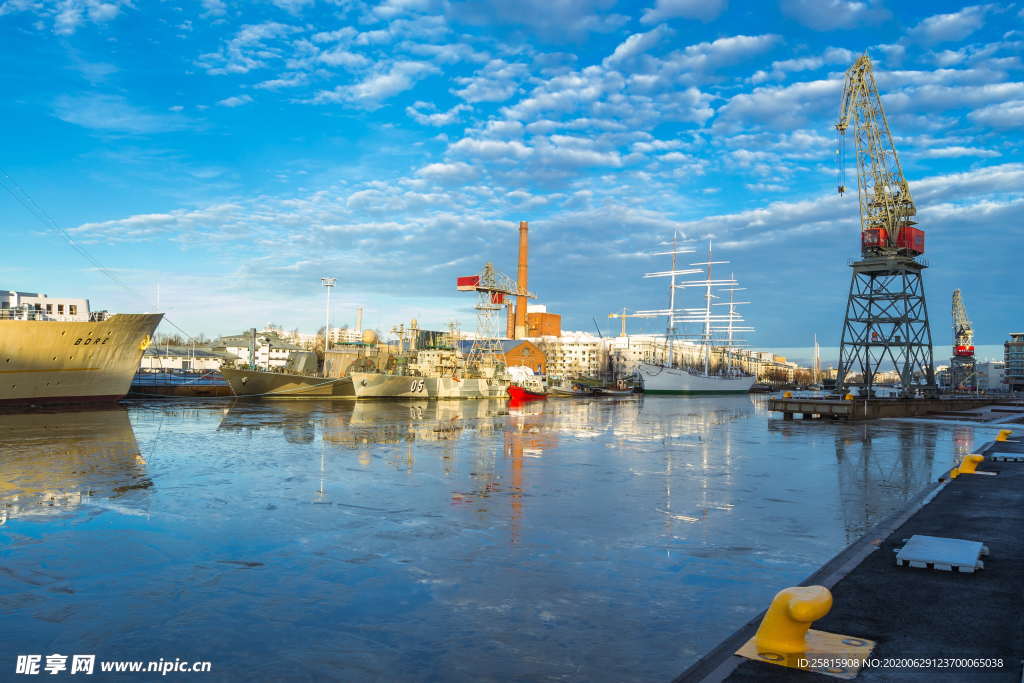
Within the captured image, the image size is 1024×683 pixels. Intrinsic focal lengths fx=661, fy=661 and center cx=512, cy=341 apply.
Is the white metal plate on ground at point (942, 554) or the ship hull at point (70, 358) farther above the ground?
the ship hull at point (70, 358)

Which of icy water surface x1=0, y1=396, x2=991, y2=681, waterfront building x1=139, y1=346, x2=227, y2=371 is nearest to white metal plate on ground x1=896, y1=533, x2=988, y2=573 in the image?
icy water surface x1=0, y1=396, x2=991, y2=681

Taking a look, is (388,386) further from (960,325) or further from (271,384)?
(960,325)

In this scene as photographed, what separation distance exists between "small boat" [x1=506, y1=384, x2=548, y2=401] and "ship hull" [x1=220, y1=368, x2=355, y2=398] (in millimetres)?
18990

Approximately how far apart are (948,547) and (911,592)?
2059mm

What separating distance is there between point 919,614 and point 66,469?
1835 cm

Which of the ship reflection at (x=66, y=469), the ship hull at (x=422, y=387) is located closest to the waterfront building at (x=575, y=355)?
the ship hull at (x=422, y=387)

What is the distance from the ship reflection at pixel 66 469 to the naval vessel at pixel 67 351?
836 centimetres

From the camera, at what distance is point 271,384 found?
62.1 metres

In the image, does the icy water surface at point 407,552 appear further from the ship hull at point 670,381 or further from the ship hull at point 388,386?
the ship hull at point 670,381

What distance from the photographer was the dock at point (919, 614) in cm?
528

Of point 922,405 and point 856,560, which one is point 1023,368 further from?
point 856,560

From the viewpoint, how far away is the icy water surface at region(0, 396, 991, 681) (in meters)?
6.46

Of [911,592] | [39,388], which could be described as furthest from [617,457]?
[39,388]

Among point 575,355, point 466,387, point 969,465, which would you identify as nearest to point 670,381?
point 466,387
